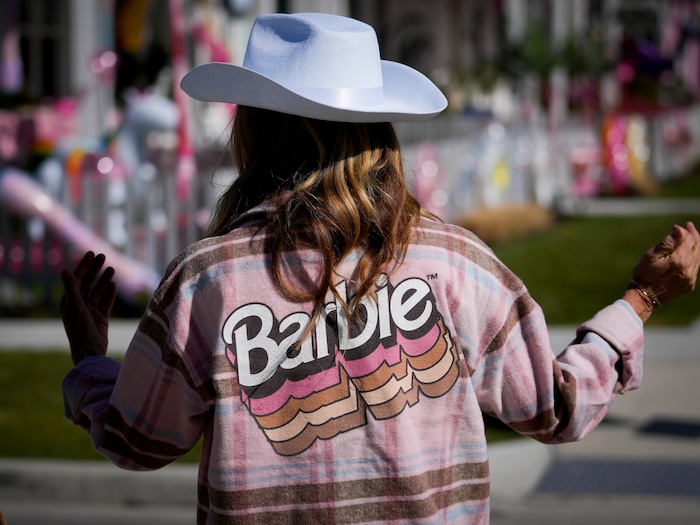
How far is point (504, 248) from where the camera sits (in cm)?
1219

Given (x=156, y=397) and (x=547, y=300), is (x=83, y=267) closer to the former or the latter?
(x=156, y=397)

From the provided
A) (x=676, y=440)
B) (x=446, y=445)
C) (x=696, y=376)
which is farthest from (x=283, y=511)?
(x=696, y=376)

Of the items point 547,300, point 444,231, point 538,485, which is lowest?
point 547,300

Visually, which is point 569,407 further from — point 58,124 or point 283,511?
point 58,124

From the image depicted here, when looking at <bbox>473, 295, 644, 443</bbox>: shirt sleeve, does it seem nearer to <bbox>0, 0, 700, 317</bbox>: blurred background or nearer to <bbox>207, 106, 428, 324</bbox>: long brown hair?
<bbox>207, 106, 428, 324</bbox>: long brown hair

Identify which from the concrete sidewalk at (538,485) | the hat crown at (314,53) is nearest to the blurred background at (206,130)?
the hat crown at (314,53)

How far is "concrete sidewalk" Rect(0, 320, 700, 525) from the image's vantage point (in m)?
4.91

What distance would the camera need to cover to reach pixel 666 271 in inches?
85.1

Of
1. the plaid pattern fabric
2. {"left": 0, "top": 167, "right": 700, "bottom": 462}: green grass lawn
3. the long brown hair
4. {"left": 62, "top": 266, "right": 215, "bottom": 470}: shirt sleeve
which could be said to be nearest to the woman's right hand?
the plaid pattern fabric

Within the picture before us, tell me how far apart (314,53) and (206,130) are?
12.0 m

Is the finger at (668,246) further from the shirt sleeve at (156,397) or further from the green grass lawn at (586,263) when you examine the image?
the green grass lawn at (586,263)

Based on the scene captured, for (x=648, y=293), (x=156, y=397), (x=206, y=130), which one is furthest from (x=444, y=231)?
(x=206, y=130)

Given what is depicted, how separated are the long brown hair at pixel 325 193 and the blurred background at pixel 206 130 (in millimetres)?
289

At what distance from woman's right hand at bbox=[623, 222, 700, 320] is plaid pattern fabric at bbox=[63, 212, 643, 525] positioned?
28 cm
